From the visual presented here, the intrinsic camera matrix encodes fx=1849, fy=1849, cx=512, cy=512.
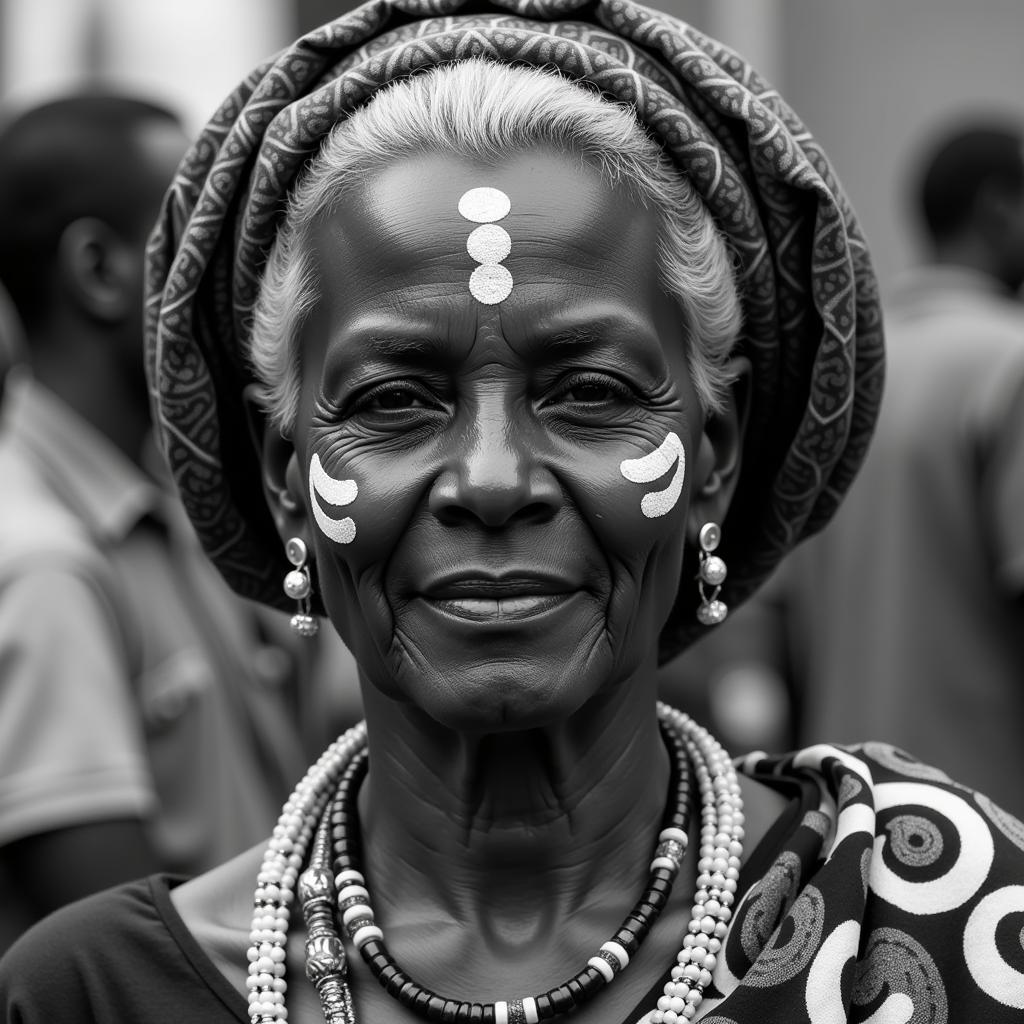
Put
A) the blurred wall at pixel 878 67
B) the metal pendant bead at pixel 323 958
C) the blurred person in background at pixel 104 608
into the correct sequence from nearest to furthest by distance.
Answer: the metal pendant bead at pixel 323 958 → the blurred person in background at pixel 104 608 → the blurred wall at pixel 878 67

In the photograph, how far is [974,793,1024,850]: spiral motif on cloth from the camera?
8.17 ft

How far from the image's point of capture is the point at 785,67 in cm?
980

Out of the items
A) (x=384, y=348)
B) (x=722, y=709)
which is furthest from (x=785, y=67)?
(x=384, y=348)

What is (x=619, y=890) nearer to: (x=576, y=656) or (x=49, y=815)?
(x=576, y=656)

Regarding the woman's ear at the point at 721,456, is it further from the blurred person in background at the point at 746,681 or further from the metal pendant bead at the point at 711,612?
the blurred person in background at the point at 746,681

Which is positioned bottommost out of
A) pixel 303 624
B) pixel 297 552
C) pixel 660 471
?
pixel 303 624

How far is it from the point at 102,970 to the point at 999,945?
120 centimetres

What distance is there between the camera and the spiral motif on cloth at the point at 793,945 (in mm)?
2309

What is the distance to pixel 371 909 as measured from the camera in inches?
102

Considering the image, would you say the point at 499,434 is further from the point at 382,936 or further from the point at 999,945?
the point at 999,945

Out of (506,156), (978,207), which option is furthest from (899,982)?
(978,207)

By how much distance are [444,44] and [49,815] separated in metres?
1.85

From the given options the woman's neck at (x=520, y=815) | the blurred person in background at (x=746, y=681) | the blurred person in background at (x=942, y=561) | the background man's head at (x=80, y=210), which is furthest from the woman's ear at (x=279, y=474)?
the blurred person in background at (x=746, y=681)

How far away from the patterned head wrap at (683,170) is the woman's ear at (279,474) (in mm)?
62
